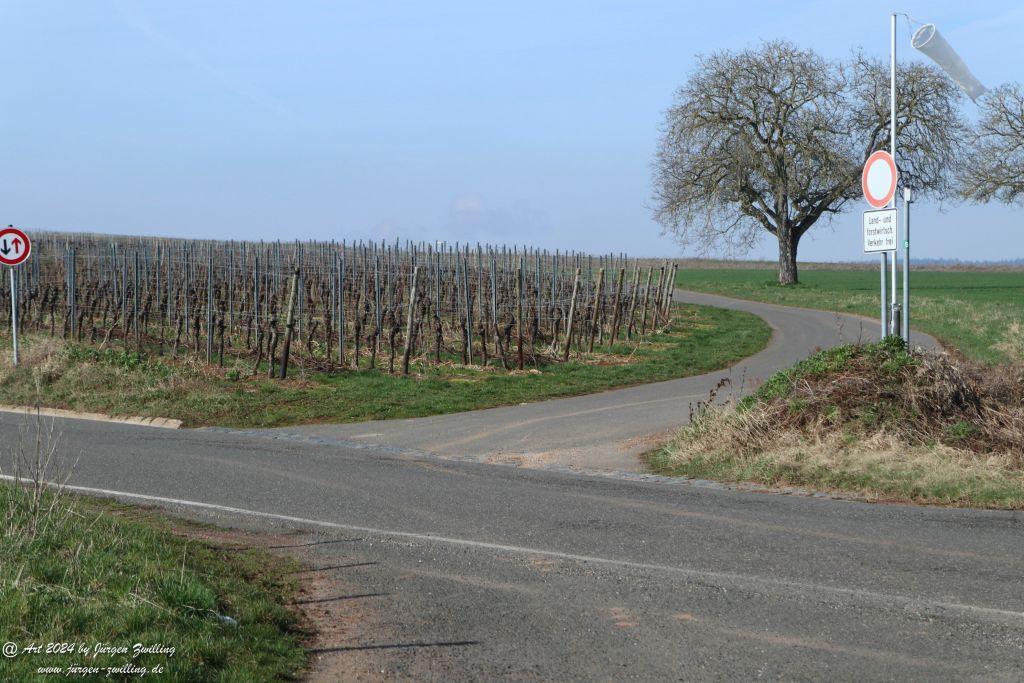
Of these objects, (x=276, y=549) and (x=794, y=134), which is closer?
(x=276, y=549)

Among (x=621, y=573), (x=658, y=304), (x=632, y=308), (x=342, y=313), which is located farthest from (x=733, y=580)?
(x=658, y=304)

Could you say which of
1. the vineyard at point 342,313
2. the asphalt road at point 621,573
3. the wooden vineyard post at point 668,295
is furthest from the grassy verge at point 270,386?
the wooden vineyard post at point 668,295

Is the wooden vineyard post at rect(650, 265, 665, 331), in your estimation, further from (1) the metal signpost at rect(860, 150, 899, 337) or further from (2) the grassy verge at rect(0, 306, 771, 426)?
(1) the metal signpost at rect(860, 150, 899, 337)

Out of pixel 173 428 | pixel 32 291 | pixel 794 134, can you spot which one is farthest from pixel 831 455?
pixel 794 134

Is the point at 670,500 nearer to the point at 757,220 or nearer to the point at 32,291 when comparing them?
the point at 32,291

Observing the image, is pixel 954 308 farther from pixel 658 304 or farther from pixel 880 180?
pixel 880 180

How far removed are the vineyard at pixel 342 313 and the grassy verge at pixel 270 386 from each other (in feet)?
2.60

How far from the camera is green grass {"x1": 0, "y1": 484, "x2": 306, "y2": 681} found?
497 centimetres

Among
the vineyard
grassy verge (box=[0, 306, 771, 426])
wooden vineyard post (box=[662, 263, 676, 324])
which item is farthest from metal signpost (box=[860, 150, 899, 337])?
wooden vineyard post (box=[662, 263, 676, 324])

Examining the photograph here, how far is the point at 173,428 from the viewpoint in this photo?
16.7 m

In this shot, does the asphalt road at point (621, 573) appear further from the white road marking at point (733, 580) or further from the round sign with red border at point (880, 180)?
the round sign with red border at point (880, 180)

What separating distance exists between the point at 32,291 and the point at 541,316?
13.9m

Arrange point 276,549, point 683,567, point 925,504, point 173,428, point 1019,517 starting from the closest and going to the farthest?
point 683,567
point 276,549
point 1019,517
point 925,504
point 173,428

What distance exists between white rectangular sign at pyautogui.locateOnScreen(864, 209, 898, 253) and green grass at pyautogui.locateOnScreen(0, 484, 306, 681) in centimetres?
894
